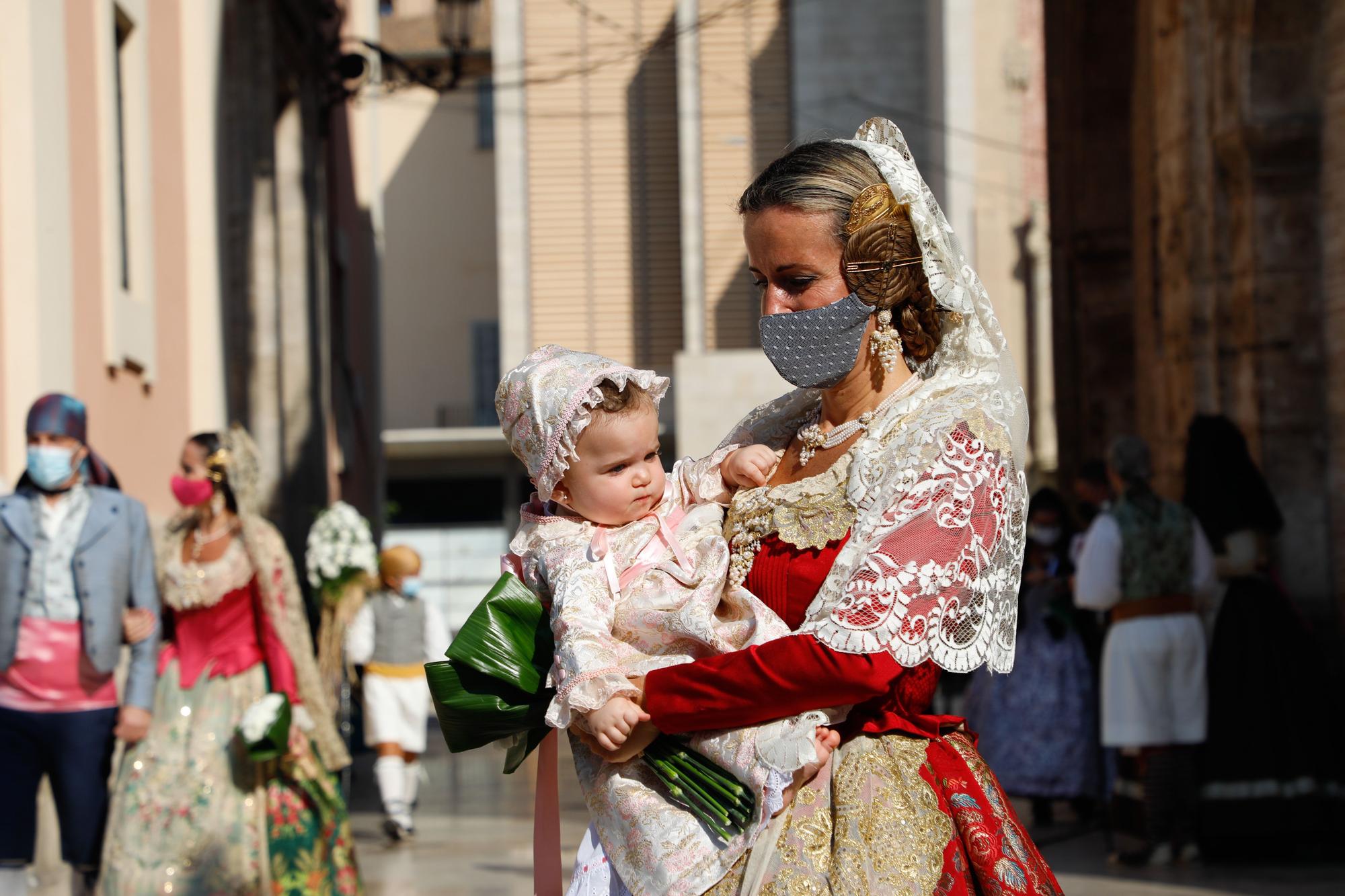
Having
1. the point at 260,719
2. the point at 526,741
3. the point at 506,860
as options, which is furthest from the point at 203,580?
the point at 526,741

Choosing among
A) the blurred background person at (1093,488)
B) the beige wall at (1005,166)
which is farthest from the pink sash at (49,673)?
the beige wall at (1005,166)

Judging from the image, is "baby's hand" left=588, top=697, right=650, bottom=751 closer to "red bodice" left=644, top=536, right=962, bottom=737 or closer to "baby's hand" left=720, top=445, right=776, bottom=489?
"red bodice" left=644, top=536, right=962, bottom=737

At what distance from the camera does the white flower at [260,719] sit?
6832mm

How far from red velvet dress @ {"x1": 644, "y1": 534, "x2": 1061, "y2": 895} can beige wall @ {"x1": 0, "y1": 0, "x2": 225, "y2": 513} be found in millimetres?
6107

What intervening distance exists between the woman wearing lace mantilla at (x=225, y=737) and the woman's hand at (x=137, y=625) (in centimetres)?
34

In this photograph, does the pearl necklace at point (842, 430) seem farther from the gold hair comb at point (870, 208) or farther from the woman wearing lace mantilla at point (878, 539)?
the gold hair comb at point (870, 208)

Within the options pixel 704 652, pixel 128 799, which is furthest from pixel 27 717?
pixel 704 652

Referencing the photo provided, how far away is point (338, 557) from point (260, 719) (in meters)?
5.06

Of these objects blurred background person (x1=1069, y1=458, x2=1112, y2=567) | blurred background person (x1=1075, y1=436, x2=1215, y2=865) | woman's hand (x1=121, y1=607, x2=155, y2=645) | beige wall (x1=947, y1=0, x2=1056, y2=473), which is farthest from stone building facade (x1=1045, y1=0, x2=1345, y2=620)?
beige wall (x1=947, y1=0, x2=1056, y2=473)

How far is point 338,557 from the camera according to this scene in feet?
38.9

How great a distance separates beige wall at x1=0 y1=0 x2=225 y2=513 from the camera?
8461 mm

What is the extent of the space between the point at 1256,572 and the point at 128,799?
522 cm

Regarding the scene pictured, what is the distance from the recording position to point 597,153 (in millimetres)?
29031

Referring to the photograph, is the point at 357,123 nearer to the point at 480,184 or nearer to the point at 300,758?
the point at 480,184
